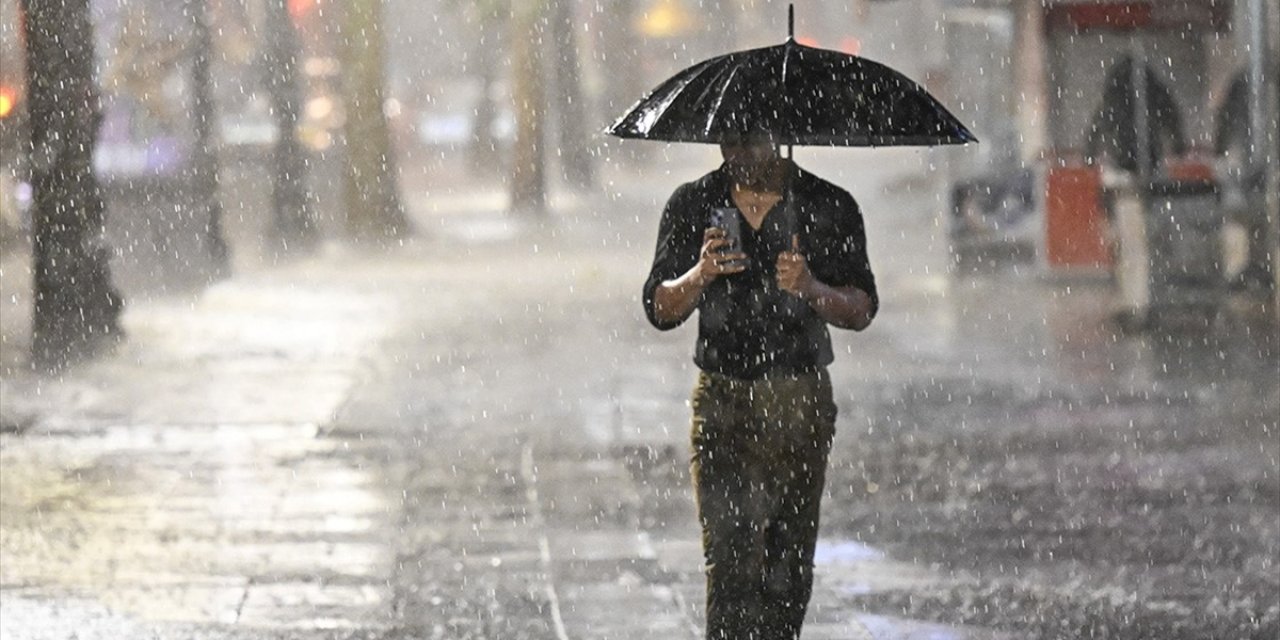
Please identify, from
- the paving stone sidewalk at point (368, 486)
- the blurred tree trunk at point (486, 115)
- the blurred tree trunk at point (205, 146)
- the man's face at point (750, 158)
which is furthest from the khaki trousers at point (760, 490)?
the blurred tree trunk at point (486, 115)

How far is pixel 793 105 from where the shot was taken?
6.45 m

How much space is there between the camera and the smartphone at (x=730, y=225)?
624cm

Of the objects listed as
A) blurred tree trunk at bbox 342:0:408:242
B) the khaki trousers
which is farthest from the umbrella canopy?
blurred tree trunk at bbox 342:0:408:242

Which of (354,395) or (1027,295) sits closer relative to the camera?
(354,395)

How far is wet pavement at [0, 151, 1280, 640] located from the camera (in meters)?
8.72

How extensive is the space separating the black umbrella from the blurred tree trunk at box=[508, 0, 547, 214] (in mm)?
32223

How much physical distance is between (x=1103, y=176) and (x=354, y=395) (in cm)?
947

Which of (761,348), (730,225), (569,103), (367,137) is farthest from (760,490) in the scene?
(569,103)

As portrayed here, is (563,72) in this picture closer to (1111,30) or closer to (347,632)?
(1111,30)

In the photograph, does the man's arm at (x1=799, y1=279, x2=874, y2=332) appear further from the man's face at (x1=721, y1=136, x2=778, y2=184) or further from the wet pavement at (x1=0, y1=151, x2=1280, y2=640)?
the wet pavement at (x1=0, y1=151, x2=1280, y2=640)

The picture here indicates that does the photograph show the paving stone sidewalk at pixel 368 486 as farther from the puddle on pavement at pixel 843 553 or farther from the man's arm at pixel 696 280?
the man's arm at pixel 696 280

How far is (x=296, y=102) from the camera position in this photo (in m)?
32.7

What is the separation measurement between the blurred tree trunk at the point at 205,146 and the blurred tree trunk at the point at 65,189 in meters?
6.78

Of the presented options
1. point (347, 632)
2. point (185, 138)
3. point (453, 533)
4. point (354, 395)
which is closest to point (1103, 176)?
point (354, 395)
